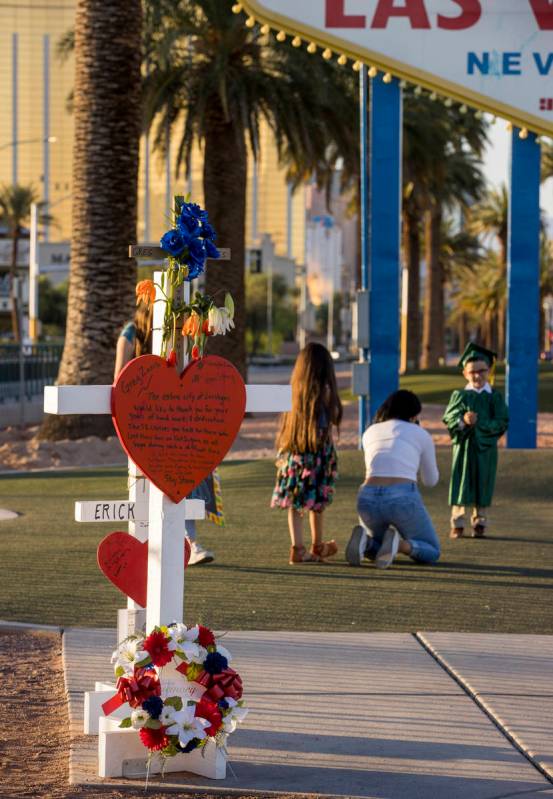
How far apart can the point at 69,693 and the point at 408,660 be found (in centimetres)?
171

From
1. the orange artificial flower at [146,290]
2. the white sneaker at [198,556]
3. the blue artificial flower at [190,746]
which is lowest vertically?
the white sneaker at [198,556]

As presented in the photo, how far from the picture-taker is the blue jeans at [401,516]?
9.52 meters

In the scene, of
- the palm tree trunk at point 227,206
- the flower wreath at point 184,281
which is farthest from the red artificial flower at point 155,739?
the palm tree trunk at point 227,206

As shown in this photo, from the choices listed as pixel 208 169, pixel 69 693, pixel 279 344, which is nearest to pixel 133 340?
pixel 69 693

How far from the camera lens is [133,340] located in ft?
30.0

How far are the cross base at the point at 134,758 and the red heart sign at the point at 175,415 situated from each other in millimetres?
864

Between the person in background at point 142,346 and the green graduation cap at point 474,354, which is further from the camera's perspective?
the green graduation cap at point 474,354

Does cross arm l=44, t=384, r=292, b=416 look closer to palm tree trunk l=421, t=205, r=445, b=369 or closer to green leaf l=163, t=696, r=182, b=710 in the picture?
green leaf l=163, t=696, r=182, b=710

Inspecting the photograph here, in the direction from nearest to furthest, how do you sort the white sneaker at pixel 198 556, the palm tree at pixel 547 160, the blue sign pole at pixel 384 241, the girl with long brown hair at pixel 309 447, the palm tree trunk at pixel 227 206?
1. the girl with long brown hair at pixel 309 447
2. the white sneaker at pixel 198 556
3. the blue sign pole at pixel 384 241
4. the palm tree trunk at pixel 227 206
5. the palm tree at pixel 547 160

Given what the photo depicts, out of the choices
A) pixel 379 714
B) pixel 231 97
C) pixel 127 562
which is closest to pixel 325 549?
pixel 379 714

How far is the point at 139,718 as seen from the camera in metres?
4.87

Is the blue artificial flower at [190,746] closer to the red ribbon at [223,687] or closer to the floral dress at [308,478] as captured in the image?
the red ribbon at [223,687]

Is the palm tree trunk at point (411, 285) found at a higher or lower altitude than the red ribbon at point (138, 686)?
higher

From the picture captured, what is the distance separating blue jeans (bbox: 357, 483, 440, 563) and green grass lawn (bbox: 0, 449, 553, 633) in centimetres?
16
